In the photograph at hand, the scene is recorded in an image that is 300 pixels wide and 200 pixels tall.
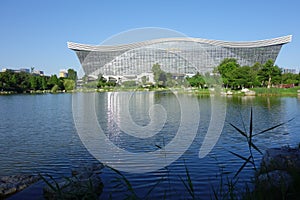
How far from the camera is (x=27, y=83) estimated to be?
68875 millimetres

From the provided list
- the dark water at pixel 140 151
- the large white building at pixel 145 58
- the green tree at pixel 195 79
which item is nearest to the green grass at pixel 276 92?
the green tree at pixel 195 79

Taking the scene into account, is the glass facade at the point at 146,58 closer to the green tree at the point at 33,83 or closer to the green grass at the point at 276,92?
the green grass at the point at 276,92

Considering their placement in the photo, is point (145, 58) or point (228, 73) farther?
point (228, 73)

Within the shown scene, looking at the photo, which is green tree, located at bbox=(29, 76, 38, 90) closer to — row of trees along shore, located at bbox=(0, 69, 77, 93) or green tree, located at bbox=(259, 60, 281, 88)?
row of trees along shore, located at bbox=(0, 69, 77, 93)

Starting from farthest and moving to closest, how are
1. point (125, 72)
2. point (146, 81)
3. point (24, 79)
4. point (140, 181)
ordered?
point (24, 79) → point (125, 72) → point (146, 81) → point (140, 181)

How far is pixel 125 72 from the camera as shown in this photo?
19031 millimetres

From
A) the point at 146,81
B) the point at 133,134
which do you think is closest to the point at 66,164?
the point at 133,134

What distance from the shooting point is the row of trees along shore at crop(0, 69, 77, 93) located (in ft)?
203

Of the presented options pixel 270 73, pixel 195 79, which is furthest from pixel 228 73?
pixel 195 79

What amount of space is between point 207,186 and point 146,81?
32.1ft

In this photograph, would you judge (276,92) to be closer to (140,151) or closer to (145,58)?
(145,58)

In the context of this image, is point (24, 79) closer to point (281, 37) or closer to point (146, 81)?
point (146, 81)

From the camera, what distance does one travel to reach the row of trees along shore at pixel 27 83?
2430 inches

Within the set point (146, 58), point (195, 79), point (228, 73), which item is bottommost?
point (195, 79)
